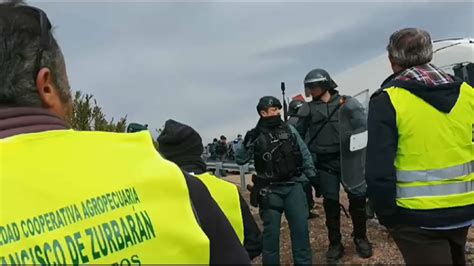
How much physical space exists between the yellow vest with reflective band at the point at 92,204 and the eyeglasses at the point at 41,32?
0.60ft

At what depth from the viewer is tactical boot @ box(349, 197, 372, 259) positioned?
597 centimetres

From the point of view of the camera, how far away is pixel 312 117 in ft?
20.3

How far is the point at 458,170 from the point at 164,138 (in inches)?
69.7

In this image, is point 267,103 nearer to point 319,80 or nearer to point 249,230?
point 319,80

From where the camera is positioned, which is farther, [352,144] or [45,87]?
[352,144]

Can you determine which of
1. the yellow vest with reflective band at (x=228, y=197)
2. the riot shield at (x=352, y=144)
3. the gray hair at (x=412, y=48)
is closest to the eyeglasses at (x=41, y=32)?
the yellow vest with reflective band at (x=228, y=197)

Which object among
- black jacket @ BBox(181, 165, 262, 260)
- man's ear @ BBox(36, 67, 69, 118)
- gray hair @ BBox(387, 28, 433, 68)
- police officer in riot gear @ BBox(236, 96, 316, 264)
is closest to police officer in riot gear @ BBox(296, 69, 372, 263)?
police officer in riot gear @ BBox(236, 96, 316, 264)

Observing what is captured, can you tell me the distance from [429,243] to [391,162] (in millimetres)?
465

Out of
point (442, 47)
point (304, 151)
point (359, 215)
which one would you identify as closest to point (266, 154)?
point (304, 151)

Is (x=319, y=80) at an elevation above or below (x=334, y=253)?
above

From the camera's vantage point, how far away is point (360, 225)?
19.7 ft

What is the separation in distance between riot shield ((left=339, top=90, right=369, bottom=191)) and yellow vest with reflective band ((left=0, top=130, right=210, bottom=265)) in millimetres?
4657

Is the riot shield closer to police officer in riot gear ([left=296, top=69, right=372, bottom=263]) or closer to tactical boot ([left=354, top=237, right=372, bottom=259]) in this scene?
police officer in riot gear ([left=296, top=69, right=372, bottom=263])

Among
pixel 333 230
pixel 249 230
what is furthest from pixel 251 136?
pixel 249 230
